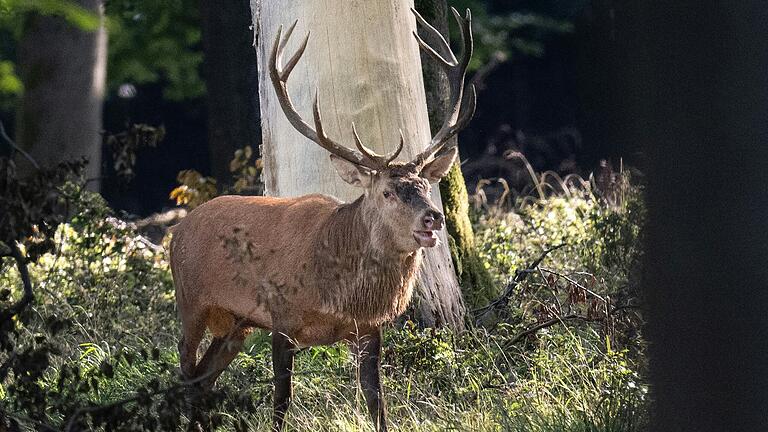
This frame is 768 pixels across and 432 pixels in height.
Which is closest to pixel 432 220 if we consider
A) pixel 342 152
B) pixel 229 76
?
pixel 342 152

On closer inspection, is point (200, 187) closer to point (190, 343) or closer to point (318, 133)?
point (190, 343)

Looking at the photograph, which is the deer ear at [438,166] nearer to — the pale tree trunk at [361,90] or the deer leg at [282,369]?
the pale tree trunk at [361,90]

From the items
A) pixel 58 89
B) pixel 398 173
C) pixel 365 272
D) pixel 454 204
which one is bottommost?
pixel 365 272

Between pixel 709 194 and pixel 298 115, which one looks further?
pixel 298 115

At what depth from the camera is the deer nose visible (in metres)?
5.31

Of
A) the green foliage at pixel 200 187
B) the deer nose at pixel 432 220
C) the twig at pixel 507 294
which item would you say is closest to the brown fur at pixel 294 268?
the deer nose at pixel 432 220

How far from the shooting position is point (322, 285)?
5578mm

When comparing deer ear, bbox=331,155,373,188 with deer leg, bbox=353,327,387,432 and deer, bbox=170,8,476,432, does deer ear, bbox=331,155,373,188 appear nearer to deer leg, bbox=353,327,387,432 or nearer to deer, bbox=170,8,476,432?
deer, bbox=170,8,476,432

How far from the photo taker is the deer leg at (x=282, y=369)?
5.56 meters

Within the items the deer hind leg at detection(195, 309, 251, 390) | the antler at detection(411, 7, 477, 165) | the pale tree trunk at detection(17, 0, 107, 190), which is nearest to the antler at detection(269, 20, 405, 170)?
the antler at detection(411, 7, 477, 165)

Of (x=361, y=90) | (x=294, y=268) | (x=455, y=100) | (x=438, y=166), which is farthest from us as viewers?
(x=361, y=90)

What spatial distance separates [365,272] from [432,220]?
46 cm

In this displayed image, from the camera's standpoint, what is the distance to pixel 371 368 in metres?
5.76

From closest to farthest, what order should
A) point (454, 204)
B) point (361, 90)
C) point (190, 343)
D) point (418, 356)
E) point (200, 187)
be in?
point (418, 356) → point (190, 343) → point (361, 90) → point (454, 204) → point (200, 187)
